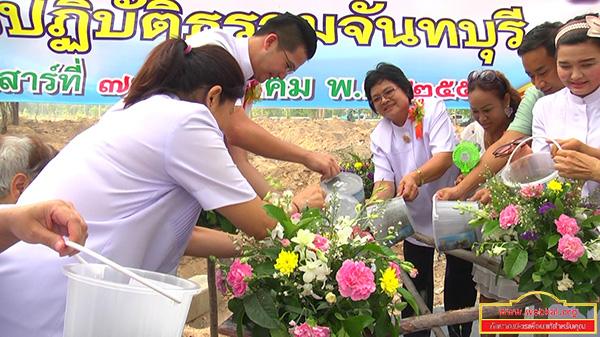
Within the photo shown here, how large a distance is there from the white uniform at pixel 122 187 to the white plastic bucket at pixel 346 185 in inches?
26.8

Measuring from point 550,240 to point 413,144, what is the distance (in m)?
1.12

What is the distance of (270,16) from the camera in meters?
3.77

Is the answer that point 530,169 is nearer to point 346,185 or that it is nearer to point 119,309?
point 346,185

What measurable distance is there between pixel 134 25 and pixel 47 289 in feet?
9.30

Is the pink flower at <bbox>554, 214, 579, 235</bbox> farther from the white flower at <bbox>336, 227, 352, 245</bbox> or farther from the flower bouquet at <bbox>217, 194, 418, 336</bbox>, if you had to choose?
the white flower at <bbox>336, 227, 352, 245</bbox>

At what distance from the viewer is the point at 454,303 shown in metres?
2.71

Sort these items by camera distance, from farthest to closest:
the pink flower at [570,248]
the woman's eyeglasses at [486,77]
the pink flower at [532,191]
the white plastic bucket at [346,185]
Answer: the woman's eyeglasses at [486,77], the white plastic bucket at [346,185], the pink flower at [532,191], the pink flower at [570,248]

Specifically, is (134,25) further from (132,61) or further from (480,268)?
(480,268)

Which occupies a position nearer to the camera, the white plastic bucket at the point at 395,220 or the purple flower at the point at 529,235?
the purple flower at the point at 529,235

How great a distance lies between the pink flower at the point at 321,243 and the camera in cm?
132

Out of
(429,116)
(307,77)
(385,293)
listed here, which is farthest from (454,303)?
(307,77)

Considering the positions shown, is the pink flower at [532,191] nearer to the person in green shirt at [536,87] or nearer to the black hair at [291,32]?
the person in green shirt at [536,87]

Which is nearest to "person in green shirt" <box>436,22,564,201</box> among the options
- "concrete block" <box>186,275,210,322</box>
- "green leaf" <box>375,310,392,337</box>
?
"green leaf" <box>375,310,392,337</box>

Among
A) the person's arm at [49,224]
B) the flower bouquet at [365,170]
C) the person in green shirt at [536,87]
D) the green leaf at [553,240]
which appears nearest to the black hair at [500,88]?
the person in green shirt at [536,87]
